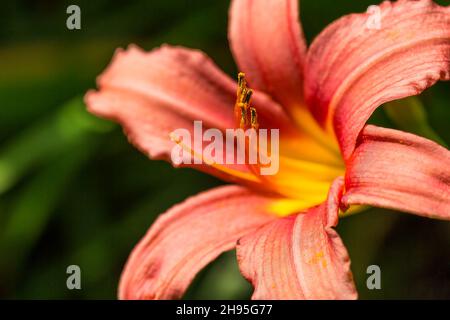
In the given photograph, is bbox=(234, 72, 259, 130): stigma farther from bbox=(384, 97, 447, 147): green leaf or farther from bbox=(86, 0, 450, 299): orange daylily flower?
bbox=(384, 97, 447, 147): green leaf

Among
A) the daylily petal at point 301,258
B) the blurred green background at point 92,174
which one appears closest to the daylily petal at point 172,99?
the daylily petal at point 301,258

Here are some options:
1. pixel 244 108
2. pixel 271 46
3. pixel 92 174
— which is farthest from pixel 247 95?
pixel 92 174

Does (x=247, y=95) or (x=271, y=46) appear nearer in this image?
(x=247, y=95)

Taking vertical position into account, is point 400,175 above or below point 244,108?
below

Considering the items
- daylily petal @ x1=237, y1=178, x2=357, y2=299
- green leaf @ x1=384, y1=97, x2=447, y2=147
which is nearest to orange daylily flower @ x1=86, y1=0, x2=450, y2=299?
daylily petal @ x1=237, y1=178, x2=357, y2=299

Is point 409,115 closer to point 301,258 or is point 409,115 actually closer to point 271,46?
point 271,46

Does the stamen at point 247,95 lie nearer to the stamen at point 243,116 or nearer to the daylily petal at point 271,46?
the stamen at point 243,116

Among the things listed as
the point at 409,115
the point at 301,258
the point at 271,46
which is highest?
the point at 271,46
